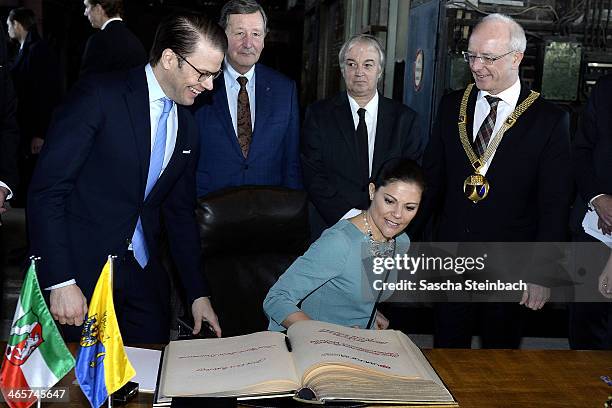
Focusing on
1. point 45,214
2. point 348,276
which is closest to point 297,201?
point 348,276

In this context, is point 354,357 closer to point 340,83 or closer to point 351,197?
point 351,197

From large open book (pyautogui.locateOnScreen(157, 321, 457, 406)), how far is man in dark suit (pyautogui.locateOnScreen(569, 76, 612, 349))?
135cm

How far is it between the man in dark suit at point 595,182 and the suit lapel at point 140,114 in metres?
1.63

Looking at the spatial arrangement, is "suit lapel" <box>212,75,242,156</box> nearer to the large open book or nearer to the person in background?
the person in background

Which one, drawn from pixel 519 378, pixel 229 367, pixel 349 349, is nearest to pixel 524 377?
pixel 519 378

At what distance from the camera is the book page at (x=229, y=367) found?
1490mm

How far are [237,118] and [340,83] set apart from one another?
4763 mm

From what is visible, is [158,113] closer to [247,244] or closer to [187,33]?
[187,33]

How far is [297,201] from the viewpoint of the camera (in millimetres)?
2346

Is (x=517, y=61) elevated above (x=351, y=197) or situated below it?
above

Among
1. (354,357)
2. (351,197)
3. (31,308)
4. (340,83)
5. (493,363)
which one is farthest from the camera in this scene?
(340,83)

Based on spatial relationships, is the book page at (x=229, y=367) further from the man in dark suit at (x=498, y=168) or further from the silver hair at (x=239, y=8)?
the silver hair at (x=239, y=8)

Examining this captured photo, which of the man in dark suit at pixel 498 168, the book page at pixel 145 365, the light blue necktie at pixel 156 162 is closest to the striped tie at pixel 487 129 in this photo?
the man in dark suit at pixel 498 168

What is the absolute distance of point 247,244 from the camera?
2.32 metres
